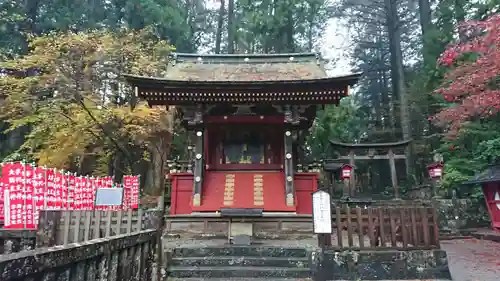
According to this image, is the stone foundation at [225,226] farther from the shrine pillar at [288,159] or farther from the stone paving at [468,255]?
the shrine pillar at [288,159]

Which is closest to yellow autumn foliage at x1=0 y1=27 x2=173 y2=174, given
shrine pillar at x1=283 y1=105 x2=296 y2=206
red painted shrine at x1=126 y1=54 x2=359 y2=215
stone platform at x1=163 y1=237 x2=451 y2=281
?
red painted shrine at x1=126 y1=54 x2=359 y2=215

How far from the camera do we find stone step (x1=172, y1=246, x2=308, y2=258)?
754 cm

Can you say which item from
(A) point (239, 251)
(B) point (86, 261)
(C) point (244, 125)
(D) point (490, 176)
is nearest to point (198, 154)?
(C) point (244, 125)

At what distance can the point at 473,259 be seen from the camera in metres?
8.43

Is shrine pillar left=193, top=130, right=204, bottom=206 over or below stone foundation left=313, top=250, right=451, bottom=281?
over

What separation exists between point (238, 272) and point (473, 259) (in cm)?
568

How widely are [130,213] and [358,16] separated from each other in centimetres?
2306

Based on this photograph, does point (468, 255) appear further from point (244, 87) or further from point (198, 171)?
→ point (198, 171)

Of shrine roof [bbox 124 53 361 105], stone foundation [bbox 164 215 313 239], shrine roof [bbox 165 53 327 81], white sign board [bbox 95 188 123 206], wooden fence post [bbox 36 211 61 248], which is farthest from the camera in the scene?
shrine roof [bbox 165 53 327 81]

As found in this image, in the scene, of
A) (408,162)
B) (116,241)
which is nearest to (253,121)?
(116,241)

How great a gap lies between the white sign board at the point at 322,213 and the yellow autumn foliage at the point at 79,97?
966cm

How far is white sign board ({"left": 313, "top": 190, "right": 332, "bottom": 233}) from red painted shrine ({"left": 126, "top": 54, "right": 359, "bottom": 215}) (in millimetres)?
3513

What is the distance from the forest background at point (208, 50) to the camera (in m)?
14.0

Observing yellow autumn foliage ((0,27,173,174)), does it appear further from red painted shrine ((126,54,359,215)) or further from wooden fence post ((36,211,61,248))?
wooden fence post ((36,211,61,248))
